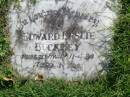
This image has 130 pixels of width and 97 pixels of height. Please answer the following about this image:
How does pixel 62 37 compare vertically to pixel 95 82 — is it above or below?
above

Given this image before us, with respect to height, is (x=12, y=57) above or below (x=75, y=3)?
below

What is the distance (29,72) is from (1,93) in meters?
0.30

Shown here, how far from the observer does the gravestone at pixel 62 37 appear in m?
4.55

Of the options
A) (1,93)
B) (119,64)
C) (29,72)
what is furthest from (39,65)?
(119,64)

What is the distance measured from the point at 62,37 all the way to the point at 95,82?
472 millimetres

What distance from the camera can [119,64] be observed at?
14.7 ft

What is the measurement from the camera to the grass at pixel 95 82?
4.47 meters

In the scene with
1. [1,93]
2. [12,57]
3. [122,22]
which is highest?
[122,22]

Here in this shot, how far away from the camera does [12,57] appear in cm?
461

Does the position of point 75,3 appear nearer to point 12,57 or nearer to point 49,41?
point 49,41

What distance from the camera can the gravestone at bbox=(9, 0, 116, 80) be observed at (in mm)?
4551

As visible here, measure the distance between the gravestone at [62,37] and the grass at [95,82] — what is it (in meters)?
0.06

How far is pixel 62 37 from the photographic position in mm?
4578

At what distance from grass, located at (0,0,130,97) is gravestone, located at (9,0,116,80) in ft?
0.20
